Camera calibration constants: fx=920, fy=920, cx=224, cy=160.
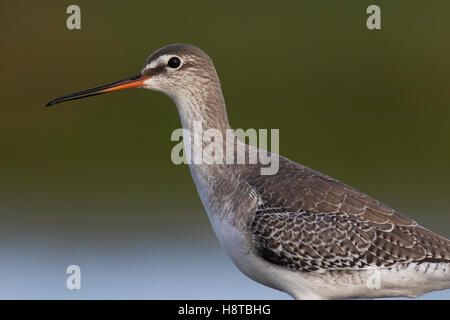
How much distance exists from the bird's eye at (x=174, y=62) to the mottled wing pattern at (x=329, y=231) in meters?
1.58

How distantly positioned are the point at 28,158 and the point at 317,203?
→ 23.5ft

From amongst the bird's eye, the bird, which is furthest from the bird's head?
the bird

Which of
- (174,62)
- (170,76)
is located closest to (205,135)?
(170,76)

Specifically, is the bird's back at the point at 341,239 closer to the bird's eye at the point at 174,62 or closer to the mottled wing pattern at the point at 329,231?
the mottled wing pattern at the point at 329,231

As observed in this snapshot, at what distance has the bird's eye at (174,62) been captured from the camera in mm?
10211

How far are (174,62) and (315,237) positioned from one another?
8.25 ft

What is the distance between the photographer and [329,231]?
946 cm

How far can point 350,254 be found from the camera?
9.33 m

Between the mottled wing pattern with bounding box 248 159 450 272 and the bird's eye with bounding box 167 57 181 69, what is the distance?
5.18 feet

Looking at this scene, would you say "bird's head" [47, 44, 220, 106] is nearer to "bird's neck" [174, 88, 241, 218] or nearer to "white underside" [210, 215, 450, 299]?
"bird's neck" [174, 88, 241, 218]
